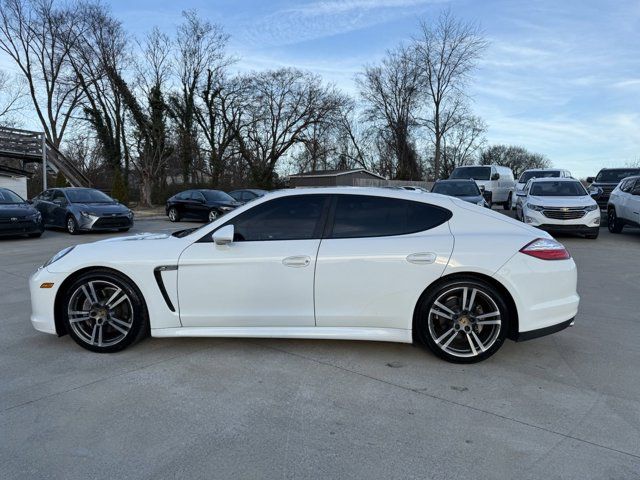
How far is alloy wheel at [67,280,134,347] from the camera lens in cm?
414

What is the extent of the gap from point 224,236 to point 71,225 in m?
12.6

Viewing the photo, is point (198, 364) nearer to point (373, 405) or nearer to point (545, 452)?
point (373, 405)

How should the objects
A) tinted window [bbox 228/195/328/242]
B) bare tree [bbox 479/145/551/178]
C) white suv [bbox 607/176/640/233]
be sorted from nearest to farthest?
tinted window [bbox 228/195/328/242], white suv [bbox 607/176/640/233], bare tree [bbox 479/145/551/178]

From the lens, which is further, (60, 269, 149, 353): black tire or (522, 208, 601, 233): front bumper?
(522, 208, 601, 233): front bumper

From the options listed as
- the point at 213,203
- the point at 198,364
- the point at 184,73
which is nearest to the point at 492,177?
the point at 213,203

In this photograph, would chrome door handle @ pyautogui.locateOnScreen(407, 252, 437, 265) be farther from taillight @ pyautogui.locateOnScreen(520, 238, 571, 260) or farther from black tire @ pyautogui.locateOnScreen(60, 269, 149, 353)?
black tire @ pyautogui.locateOnScreen(60, 269, 149, 353)

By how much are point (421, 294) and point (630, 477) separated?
5.88 feet

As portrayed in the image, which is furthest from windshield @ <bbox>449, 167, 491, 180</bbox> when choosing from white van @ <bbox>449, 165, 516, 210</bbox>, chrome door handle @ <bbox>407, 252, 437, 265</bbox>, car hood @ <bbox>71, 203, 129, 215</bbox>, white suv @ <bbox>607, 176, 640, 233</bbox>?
chrome door handle @ <bbox>407, 252, 437, 265</bbox>

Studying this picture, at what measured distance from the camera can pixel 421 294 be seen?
3.87m

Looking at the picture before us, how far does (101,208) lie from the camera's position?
14445 millimetres

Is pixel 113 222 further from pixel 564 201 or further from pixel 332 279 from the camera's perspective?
pixel 564 201

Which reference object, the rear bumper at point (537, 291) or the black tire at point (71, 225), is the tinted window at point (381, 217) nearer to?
the rear bumper at point (537, 291)

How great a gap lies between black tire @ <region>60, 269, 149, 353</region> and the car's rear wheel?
37.1ft

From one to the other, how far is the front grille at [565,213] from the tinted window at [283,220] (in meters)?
10.00
